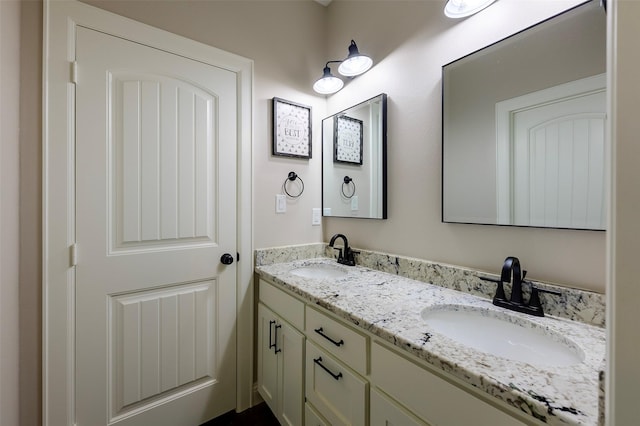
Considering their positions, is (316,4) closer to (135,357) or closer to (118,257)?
(118,257)

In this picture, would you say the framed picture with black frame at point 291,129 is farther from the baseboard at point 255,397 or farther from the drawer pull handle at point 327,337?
the baseboard at point 255,397

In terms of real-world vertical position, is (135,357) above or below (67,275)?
below

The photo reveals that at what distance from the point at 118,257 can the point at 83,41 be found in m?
1.00

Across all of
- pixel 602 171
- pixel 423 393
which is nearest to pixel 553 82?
pixel 602 171

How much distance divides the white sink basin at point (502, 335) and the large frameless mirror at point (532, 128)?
375 mm

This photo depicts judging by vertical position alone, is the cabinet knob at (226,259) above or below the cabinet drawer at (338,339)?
above

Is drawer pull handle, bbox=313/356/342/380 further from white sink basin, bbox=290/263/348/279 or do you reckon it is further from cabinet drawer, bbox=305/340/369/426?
white sink basin, bbox=290/263/348/279

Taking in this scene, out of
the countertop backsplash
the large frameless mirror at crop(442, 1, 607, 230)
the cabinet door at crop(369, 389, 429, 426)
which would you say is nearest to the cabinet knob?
the countertop backsplash

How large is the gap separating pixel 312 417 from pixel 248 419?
2.18ft

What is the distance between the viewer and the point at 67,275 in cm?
119

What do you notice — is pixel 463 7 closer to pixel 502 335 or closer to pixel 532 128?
pixel 532 128

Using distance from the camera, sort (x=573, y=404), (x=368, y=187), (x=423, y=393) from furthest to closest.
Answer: (x=368, y=187) < (x=423, y=393) < (x=573, y=404)

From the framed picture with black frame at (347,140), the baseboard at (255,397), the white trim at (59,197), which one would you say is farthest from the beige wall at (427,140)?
the white trim at (59,197)

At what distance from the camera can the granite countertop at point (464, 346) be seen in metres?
0.52
